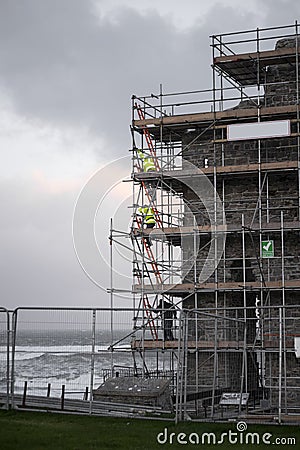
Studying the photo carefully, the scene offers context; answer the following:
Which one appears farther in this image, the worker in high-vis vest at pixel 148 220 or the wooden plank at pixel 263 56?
the worker in high-vis vest at pixel 148 220

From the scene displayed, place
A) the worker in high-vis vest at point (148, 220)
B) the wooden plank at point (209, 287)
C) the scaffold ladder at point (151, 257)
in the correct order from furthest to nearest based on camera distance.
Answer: the worker in high-vis vest at point (148, 220), the scaffold ladder at point (151, 257), the wooden plank at point (209, 287)

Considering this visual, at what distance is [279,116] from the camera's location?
3036cm

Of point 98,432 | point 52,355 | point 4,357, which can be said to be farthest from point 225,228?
point 98,432

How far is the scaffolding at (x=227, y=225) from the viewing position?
2903cm

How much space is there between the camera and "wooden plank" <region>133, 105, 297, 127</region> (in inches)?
1185

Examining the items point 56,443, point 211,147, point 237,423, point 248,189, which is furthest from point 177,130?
point 56,443

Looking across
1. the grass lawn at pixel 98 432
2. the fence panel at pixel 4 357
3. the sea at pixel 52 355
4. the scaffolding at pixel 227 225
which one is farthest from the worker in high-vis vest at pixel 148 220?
the grass lawn at pixel 98 432

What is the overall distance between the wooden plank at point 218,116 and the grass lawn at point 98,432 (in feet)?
43.2

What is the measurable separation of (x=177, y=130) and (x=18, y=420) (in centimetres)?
1526

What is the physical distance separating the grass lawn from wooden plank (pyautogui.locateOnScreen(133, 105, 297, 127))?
43.2 feet

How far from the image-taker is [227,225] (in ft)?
98.4

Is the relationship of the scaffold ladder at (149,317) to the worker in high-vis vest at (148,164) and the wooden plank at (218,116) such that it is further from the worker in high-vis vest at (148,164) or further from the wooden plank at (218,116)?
the wooden plank at (218,116)

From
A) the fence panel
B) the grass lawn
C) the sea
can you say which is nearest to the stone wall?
the sea

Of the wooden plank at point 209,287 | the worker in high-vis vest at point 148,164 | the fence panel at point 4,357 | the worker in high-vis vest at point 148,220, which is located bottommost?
the fence panel at point 4,357
